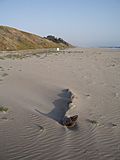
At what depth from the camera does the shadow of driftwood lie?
25.0ft

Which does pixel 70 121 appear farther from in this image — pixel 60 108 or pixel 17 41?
pixel 17 41

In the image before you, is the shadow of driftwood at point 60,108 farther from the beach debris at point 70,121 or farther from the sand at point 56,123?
the beach debris at point 70,121

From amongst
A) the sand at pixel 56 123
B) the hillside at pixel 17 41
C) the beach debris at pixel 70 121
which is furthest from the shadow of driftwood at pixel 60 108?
the hillside at pixel 17 41

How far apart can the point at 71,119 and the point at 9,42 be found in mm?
49114

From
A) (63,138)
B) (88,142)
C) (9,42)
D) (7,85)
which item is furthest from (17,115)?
(9,42)

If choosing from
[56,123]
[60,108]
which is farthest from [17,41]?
[56,123]

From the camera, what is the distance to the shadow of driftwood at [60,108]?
762 cm

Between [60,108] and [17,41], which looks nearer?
[60,108]

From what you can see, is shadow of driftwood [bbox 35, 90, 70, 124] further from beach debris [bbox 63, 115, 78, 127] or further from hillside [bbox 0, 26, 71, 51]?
hillside [bbox 0, 26, 71, 51]

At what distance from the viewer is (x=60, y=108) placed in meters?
8.55

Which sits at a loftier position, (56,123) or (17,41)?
(17,41)

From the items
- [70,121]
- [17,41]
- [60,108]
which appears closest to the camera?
[70,121]

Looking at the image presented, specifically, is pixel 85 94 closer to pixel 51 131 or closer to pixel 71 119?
pixel 71 119

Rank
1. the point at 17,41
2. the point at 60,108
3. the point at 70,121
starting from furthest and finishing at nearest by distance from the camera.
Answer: the point at 17,41, the point at 60,108, the point at 70,121
